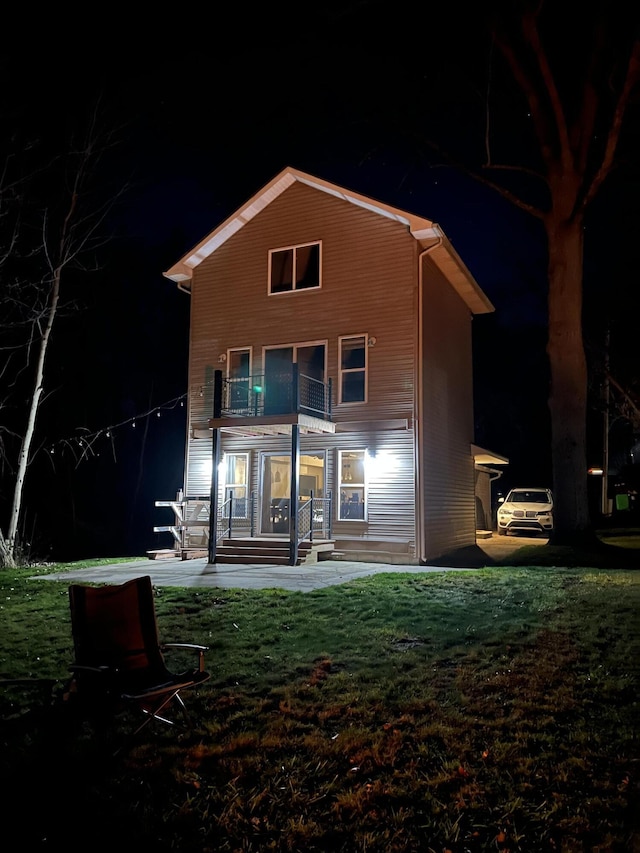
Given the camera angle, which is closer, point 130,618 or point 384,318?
point 130,618

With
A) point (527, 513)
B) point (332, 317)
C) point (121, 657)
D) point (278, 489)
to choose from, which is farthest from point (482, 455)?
point (121, 657)

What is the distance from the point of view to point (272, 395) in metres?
17.6

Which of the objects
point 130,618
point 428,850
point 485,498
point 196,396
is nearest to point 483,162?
point 196,396

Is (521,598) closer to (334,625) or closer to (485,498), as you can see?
(334,625)

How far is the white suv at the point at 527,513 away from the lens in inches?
941

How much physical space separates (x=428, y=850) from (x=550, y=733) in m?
1.63

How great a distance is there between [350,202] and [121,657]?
1450 cm

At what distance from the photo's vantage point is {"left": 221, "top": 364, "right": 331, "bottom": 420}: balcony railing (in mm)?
16812

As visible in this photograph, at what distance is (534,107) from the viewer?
1806 centimetres

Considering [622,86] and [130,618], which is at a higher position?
[622,86]

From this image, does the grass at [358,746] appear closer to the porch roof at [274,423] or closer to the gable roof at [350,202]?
the porch roof at [274,423]

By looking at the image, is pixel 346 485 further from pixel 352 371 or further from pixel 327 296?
pixel 327 296

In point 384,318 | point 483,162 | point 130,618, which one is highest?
A: point 483,162

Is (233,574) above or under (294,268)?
under
